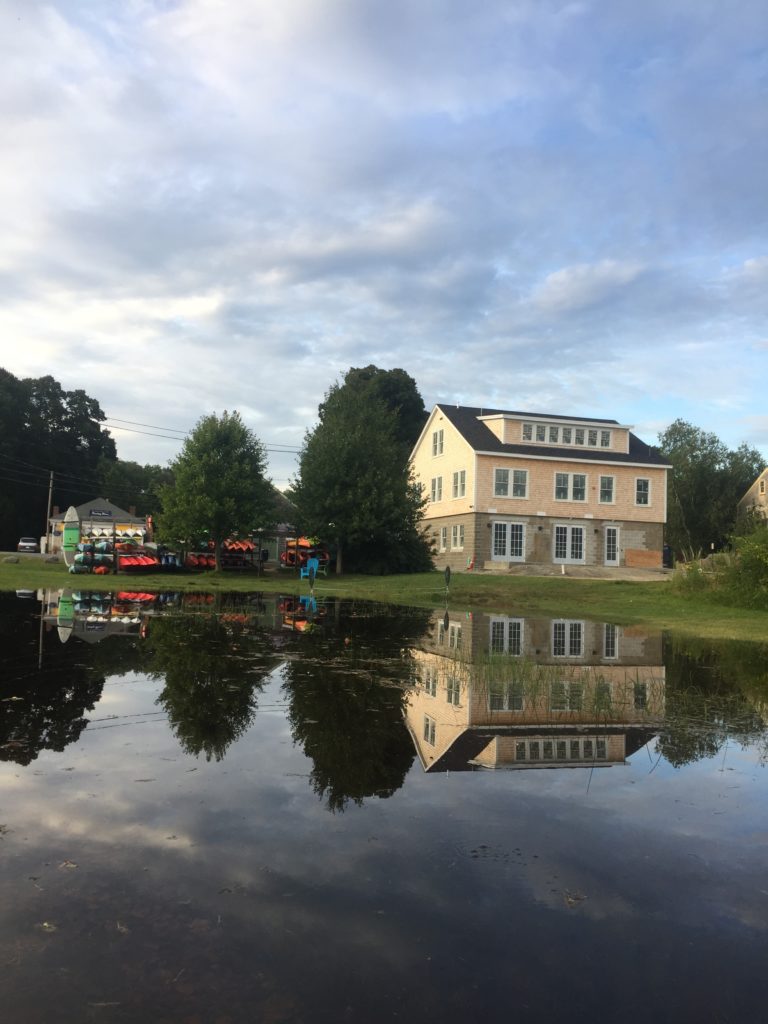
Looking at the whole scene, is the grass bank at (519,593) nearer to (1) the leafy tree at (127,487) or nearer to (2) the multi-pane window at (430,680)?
(2) the multi-pane window at (430,680)

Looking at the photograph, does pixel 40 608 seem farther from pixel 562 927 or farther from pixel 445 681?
pixel 562 927

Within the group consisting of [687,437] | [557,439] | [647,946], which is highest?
[687,437]

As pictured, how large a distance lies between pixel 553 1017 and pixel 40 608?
1949 centimetres

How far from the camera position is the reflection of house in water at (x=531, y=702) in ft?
24.4

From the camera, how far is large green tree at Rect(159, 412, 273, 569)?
42.6 metres

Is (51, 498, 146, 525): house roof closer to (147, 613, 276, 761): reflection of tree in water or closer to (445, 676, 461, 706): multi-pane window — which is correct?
(147, 613, 276, 761): reflection of tree in water

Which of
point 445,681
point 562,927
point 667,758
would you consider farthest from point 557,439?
point 562,927

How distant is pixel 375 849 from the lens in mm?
4883

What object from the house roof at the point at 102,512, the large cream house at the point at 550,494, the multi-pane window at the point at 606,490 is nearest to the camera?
the large cream house at the point at 550,494

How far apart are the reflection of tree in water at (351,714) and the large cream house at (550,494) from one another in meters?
31.1

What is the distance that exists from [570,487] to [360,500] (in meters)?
12.8

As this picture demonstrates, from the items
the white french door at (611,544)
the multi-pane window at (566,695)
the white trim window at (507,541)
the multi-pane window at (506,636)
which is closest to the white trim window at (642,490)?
the white french door at (611,544)

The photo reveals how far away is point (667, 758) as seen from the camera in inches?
294

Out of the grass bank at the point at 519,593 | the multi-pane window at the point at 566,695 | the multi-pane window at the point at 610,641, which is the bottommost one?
the multi-pane window at the point at 610,641
